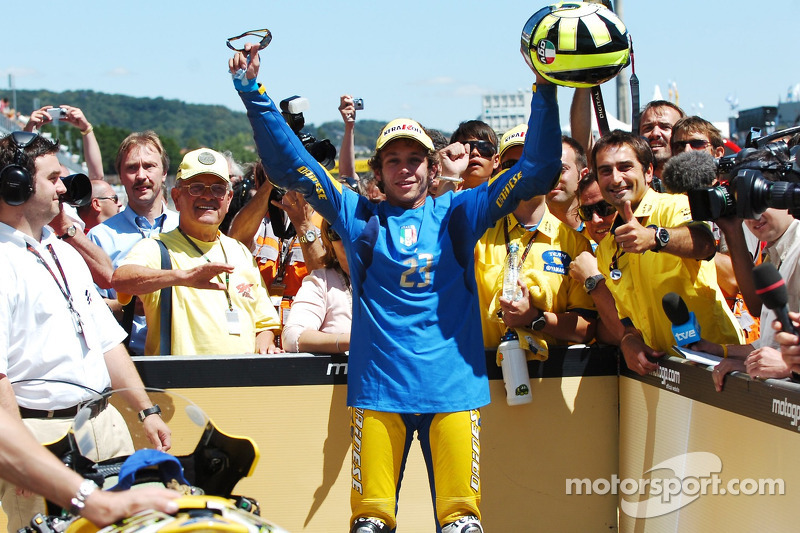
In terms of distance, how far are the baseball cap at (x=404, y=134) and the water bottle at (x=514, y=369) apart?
1.26m

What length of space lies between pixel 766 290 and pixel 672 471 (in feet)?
5.94

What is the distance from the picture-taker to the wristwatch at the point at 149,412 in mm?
2819

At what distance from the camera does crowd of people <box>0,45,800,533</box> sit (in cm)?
356

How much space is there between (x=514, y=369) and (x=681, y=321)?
1021 millimetres

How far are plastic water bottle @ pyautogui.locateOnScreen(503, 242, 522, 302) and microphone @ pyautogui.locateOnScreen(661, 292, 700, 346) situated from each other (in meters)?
0.82

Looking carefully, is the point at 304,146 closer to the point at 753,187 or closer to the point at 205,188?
the point at 205,188

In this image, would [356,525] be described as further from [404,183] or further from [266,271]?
[266,271]

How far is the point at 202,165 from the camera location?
17.4 feet

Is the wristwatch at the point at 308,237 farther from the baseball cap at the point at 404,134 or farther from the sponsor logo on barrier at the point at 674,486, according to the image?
the sponsor logo on barrier at the point at 674,486

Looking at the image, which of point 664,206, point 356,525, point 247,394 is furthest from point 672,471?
point 247,394

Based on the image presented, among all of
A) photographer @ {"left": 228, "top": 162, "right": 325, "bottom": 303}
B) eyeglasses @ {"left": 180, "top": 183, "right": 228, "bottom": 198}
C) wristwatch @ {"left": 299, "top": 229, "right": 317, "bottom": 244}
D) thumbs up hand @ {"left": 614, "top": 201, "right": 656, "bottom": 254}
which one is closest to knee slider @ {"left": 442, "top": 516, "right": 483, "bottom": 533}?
thumbs up hand @ {"left": 614, "top": 201, "right": 656, "bottom": 254}

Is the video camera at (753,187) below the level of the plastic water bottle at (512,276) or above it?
above

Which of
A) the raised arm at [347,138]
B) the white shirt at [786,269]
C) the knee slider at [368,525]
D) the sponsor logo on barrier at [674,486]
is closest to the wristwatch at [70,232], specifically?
the raised arm at [347,138]

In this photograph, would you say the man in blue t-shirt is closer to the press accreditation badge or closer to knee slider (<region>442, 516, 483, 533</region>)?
knee slider (<region>442, 516, 483, 533</region>)
